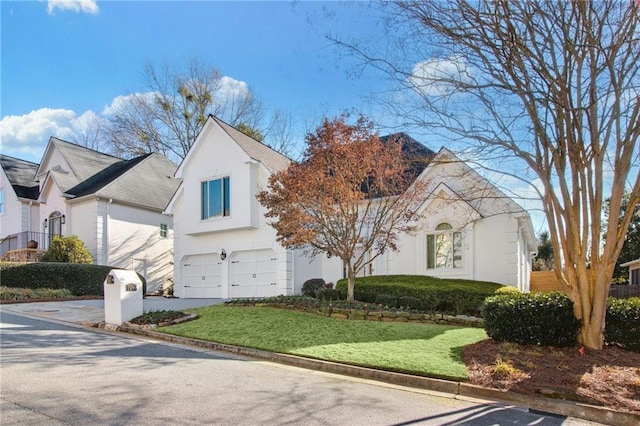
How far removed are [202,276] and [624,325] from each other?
55.3 ft

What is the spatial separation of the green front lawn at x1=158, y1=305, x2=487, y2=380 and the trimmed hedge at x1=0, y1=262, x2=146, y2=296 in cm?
952

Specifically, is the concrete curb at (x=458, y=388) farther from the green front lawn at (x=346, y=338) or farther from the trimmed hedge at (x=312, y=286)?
the trimmed hedge at (x=312, y=286)

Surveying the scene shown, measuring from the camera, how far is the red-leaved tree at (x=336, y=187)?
13.0m

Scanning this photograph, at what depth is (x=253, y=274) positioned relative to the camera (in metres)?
19.1

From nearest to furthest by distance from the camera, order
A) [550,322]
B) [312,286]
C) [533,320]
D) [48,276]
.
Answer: [550,322] < [533,320] < [312,286] < [48,276]

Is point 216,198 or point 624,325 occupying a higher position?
point 216,198

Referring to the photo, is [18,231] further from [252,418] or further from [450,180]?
[252,418]

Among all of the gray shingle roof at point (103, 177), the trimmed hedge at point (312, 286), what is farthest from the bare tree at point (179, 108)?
the trimmed hedge at point (312, 286)

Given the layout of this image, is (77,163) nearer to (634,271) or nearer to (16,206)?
(16,206)

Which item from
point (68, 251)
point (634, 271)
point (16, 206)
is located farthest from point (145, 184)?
point (634, 271)

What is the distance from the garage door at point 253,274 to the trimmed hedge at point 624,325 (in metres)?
12.6

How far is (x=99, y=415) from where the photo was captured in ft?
15.6

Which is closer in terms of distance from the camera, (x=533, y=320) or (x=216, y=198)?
(x=533, y=320)

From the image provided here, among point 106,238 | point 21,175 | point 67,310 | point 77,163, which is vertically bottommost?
point 67,310
